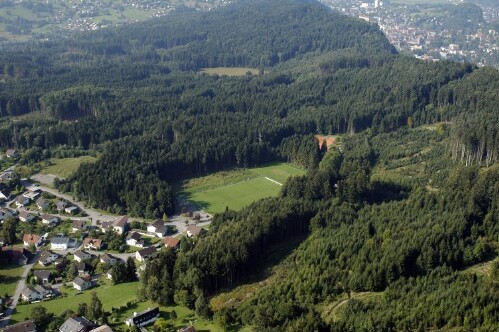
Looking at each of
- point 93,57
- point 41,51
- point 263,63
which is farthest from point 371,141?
point 41,51

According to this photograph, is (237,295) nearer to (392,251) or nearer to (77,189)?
(392,251)

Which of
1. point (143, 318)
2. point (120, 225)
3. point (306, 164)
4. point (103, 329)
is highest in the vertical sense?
point (306, 164)

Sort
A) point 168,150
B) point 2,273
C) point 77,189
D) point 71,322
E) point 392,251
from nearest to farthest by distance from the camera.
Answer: point 71,322, point 392,251, point 2,273, point 77,189, point 168,150

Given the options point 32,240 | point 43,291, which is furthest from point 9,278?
point 32,240

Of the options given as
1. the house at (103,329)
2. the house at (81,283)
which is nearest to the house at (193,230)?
the house at (81,283)

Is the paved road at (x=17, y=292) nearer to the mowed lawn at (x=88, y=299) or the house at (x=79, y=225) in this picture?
the mowed lawn at (x=88, y=299)

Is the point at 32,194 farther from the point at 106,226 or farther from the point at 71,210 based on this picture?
the point at 106,226
